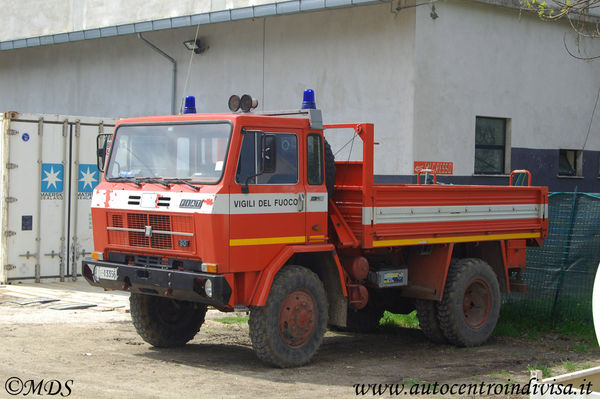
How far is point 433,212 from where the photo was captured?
33.9 feet

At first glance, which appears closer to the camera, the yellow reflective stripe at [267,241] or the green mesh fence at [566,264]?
the yellow reflective stripe at [267,241]

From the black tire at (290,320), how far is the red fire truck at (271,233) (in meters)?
0.01

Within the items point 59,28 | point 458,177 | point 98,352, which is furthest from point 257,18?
point 98,352

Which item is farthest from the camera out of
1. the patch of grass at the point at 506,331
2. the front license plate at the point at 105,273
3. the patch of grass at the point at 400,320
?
the patch of grass at the point at 400,320

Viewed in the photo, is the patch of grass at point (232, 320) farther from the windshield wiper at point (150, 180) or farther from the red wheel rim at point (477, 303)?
the windshield wiper at point (150, 180)

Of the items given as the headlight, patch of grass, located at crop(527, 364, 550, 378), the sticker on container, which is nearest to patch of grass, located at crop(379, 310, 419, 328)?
patch of grass, located at crop(527, 364, 550, 378)

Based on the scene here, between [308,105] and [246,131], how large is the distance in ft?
3.46

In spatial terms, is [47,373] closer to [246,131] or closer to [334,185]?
[246,131]

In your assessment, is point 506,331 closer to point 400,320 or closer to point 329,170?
point 400,320

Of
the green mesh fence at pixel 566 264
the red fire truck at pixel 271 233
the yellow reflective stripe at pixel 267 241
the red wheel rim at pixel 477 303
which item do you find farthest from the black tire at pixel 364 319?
the yellow reflective stripe at pixel 267 241

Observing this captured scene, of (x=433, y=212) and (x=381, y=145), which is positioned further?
(x=381, y=145)

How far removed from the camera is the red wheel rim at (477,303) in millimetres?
10930

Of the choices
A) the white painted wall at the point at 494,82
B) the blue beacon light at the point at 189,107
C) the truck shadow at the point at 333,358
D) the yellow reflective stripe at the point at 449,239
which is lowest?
the truck shadow at the point at 333,358

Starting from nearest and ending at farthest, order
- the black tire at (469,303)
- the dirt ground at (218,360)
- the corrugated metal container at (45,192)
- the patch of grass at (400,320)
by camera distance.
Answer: the dirt ground at (218,360) → the black tire at (469,303) → the patch of grass at (400,320) → the corrugated metal container at (45,192)
